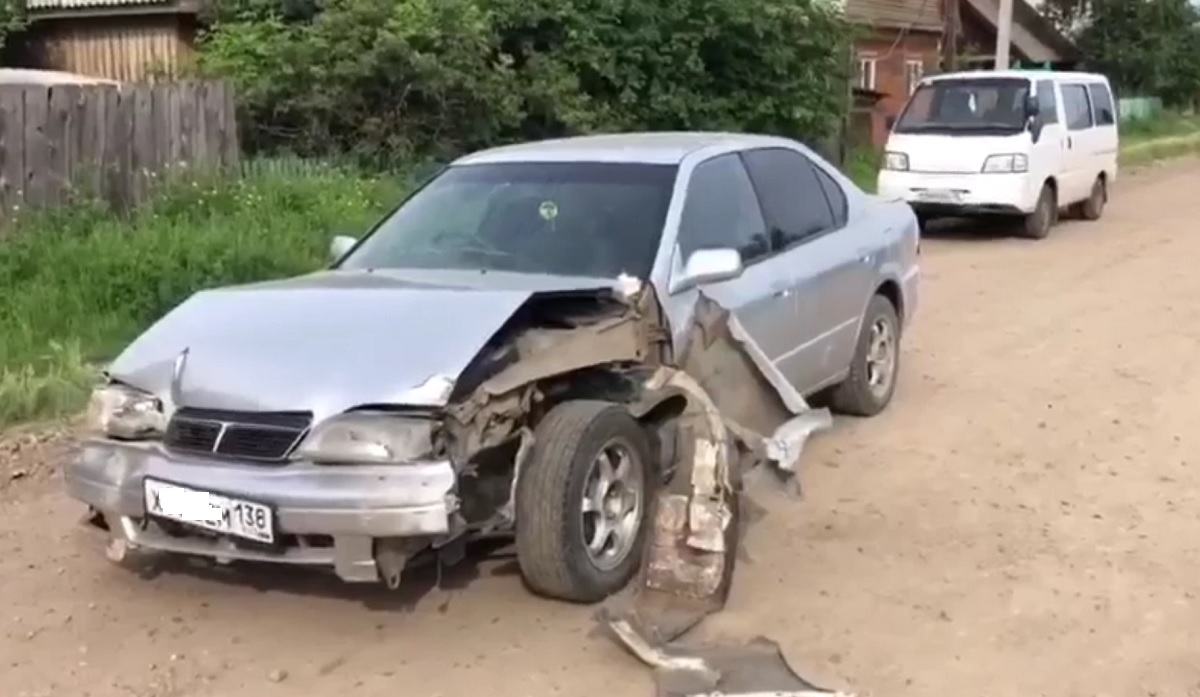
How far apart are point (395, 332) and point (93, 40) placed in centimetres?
1804

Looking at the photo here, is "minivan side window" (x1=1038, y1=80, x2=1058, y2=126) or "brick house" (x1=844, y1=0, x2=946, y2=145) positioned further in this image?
"brick house" (x1=844, y1=0, x2=946, y2=145)

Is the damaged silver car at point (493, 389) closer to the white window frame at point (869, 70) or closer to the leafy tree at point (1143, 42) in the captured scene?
the white window frame at point (869, 70)

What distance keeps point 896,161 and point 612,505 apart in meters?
12.7

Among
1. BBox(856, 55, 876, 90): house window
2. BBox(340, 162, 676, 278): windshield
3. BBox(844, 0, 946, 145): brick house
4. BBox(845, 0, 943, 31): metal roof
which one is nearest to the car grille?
BBox(340, 162, 676, 278): windshield

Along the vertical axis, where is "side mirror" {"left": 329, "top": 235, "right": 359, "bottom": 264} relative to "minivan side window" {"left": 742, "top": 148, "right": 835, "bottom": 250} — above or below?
below

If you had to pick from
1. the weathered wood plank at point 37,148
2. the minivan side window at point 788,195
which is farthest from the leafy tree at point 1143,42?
the minivan side window at point 788,195

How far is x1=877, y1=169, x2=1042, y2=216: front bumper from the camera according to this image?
17156 millimetres

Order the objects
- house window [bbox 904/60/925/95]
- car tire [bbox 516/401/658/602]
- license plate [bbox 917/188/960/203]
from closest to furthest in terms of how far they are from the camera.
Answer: car tire [bbox 516/401/658/602] < license plate [bbox 917/188/960/203] < house window [bbox 904/60/925/95]

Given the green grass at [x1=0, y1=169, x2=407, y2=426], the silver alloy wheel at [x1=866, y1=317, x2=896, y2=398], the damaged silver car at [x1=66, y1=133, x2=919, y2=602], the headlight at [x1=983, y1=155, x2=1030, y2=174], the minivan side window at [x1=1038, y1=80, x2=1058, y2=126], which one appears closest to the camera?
the damaged silver car at [x1=66, y1=133, x2=919, y2=602]

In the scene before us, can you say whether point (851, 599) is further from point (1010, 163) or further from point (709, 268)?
point (1010, 163)

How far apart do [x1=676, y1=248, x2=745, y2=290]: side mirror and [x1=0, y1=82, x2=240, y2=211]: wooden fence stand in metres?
7.41

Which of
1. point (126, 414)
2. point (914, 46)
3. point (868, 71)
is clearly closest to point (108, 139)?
point (126, 414)

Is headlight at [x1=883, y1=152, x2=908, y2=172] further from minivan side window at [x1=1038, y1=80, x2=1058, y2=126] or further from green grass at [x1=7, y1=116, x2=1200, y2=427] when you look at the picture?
green grass at [x1=7, y1=116, x2=1200, y2=427]

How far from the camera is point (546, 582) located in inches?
218
